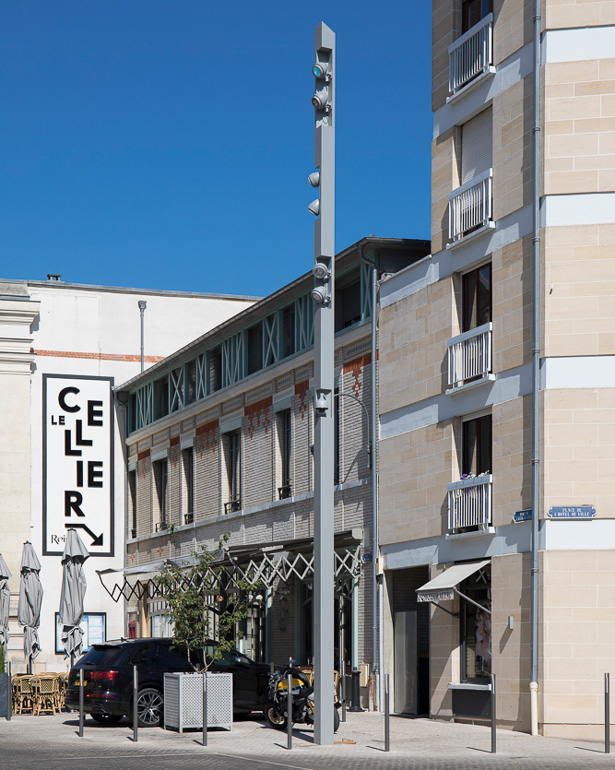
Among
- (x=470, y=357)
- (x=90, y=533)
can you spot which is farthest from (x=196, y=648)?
(x=90, y=533)

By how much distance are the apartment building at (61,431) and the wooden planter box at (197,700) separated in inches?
873

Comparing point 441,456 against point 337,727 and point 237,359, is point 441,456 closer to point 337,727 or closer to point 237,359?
point 337,727

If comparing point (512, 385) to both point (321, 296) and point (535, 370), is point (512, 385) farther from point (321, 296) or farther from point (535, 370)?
point (321, 296)

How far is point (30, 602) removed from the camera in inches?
1155

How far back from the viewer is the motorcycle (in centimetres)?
2038

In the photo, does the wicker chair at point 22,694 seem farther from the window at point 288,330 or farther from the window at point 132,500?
the window at point 132,500

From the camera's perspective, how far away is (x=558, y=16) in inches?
820

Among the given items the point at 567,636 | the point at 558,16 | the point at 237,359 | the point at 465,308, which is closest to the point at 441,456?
the point at 465,308

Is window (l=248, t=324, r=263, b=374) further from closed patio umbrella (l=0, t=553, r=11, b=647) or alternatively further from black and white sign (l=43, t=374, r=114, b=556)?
black and white sign (l=43, t=374, r=114, b=556)

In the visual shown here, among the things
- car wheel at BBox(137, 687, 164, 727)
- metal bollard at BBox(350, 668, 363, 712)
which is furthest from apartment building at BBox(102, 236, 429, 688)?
car wheel at BBox(137, 687, 164, 727)

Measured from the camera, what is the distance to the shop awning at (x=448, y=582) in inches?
845

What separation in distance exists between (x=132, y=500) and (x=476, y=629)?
2228 cm

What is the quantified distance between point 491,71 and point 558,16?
177 centimetres

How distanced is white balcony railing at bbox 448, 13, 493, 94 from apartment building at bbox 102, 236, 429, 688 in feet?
12.1
